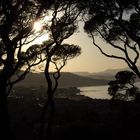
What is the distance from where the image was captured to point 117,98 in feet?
136

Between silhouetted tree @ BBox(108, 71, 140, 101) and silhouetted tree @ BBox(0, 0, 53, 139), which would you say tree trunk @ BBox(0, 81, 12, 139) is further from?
silhouetted tree @ BBox(108, 71, 140, 101)

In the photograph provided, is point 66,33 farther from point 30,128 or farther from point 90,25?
point 30,128

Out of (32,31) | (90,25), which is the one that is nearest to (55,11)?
(32,31)

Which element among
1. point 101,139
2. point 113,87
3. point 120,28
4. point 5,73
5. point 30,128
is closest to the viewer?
point 5,73

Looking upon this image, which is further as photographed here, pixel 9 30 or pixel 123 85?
pixel 123 85

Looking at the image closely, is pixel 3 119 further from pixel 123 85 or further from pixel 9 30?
pixel 123 85

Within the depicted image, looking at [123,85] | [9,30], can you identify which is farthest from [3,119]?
[123,85]

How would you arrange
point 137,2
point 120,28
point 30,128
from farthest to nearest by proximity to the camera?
point 30,128
point 120,28
point 137,2

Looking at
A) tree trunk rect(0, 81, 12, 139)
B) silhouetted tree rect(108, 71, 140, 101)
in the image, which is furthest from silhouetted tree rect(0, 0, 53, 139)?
silhouetted tree rect(108, 71, 140, 101)

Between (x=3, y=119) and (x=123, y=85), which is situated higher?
(x=123, y=85)

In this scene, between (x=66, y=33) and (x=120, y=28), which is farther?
(x=66, y=33)

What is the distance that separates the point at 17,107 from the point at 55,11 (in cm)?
4384

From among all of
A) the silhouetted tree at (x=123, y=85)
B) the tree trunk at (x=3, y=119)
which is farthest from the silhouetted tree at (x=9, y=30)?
the silhouetted tree at (x=123, y=85)

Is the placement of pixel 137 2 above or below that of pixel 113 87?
above
